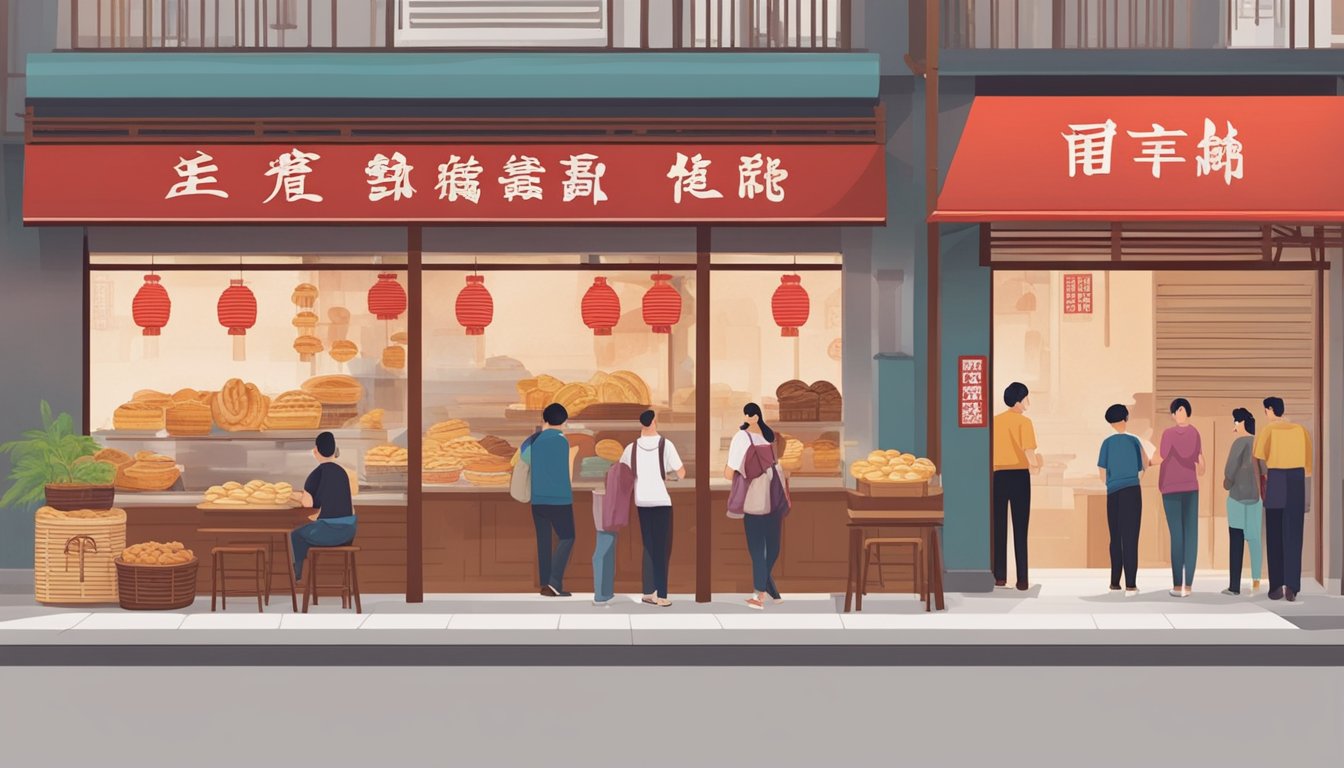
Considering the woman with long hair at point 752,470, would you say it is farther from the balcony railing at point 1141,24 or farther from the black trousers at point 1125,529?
the balcony railing at point 1141,24

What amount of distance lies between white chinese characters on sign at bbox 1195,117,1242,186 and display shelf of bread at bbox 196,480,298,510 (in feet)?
31.8

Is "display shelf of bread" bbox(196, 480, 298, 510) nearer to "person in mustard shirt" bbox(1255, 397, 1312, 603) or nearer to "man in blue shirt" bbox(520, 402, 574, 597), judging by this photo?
"man in blue shirt" bbox(520, 402, 574, 597)

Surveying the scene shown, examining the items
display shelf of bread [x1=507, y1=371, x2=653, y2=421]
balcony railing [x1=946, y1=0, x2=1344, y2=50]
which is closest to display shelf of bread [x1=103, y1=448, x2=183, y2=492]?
display shelf of bread [x1=507, y1=371, x2=653, y2=421]

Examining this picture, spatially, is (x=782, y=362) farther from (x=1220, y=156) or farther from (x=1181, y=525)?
(x=1220, y=156)

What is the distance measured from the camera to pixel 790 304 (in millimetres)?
18031

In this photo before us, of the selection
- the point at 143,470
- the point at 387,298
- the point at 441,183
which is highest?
the point at 441,183

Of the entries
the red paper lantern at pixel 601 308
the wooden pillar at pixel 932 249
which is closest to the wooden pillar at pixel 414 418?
the red paper lantern at pixel 601 308

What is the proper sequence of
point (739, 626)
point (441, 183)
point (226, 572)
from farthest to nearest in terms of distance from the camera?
point (226, 572), point (441, 183), point (739, 626)

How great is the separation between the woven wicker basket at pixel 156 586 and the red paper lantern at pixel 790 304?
21.1 feet

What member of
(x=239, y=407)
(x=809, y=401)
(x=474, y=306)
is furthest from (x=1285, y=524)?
(x=239, y=407)

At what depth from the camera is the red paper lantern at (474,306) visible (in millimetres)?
17938

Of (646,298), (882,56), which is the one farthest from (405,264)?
(882,56)

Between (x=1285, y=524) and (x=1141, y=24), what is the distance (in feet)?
18.7
